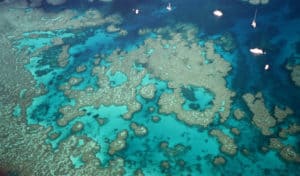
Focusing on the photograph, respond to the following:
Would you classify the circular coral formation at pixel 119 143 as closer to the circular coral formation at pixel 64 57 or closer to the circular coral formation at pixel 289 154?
the circular coral formation at pixel 64 57

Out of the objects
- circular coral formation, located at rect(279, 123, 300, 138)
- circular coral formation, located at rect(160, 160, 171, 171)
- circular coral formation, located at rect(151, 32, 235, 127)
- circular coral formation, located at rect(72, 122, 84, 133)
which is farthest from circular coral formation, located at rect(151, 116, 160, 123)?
circular coral formation, located at rect(279, 123, 300, 138)

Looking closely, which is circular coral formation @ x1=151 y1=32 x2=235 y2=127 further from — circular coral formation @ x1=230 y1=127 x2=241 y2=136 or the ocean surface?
circular coral formation @ x1=230 y1=127 x2=241 y2=136

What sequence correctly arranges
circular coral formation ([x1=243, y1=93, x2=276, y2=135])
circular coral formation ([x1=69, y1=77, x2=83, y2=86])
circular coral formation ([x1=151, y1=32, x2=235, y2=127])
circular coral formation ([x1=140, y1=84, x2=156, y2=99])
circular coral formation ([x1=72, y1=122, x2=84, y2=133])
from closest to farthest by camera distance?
circular coral formation ([x1=243, y1=93, x2=276, y2=135]), circular coral formation ([x1=72, y1=122, x2=84, y2=133]), circular coral formation ([x1=151, y1=32, x2=235, y2=127]), circular coral formation ([x1=140, y1=84, x2=156, y2=99]), circular coral formation ([x1=69, y1=77, x2=83, y2=86])

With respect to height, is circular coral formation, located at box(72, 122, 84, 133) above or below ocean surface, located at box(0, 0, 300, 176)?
below

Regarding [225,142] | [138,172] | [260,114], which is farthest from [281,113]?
[138,172]

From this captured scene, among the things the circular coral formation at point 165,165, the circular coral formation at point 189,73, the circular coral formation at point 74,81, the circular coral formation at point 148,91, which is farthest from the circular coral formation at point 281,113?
the circular coral formation at point 74,81

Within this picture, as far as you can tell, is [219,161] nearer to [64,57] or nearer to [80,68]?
[80,68]
